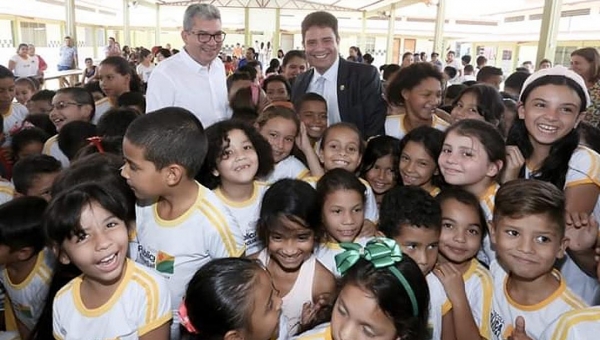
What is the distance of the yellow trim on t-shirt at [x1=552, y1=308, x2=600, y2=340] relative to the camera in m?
1.42

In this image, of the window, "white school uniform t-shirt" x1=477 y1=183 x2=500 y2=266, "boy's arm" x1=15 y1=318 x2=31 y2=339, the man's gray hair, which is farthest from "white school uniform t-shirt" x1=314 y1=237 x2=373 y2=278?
the window

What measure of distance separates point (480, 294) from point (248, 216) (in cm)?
112

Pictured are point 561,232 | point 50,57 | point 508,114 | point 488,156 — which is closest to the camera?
point 561,232

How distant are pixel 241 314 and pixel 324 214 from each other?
90 cm

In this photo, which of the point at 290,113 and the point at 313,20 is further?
the point at 313,20

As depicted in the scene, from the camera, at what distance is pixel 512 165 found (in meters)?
2.40

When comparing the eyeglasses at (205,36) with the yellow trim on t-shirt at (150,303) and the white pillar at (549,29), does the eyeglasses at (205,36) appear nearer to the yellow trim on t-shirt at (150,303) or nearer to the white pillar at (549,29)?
the yellow trim on t-shirt at (150,303)

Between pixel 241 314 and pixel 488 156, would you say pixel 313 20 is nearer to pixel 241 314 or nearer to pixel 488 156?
pixel 488 156

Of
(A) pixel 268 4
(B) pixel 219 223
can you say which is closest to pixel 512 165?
(B) pixel 219 223

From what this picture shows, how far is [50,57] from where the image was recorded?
1969cm

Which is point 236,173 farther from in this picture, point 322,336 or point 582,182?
point 582,182

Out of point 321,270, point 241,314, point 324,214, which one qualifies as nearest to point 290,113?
point 324,214

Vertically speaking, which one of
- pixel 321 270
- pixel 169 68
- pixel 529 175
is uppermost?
pixel 169 68

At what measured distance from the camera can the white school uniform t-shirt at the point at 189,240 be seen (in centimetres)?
198
